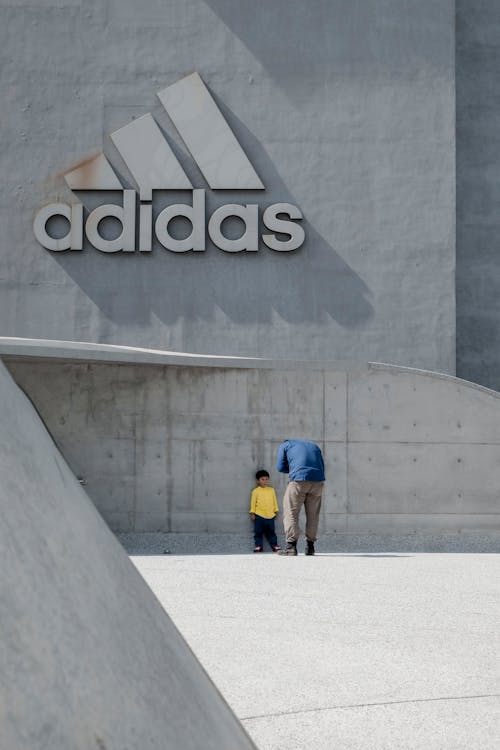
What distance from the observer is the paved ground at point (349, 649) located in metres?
3.56

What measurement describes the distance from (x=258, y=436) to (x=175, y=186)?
18.1 feet

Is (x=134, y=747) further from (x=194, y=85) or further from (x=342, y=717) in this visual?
(x=194, y=85)

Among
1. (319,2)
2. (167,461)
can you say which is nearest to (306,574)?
(167,461)

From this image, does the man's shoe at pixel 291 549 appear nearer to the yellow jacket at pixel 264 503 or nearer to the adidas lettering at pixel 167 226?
the yellow jacket at pixel 264 503

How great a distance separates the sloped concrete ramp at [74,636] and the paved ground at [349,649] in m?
1.98

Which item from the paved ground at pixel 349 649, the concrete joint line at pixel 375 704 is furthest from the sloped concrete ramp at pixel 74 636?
the concrete joint line at pixel 375 704

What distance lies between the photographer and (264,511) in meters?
14.4

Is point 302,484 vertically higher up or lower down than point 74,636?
lower down

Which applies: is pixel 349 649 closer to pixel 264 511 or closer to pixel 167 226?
pixel 264 511

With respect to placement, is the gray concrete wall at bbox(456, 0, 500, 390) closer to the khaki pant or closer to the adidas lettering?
the adidas lettering

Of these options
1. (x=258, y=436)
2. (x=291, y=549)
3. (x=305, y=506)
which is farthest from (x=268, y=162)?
(x=291, y=549)

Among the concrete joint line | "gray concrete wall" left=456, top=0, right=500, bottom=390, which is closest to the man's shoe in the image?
"gray concrete wall" left=456, top=0, right=500, bottom=390

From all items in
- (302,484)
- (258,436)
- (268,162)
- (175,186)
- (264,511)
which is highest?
(268,162)

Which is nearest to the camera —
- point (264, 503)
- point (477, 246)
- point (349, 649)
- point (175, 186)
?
point (349, 649)
